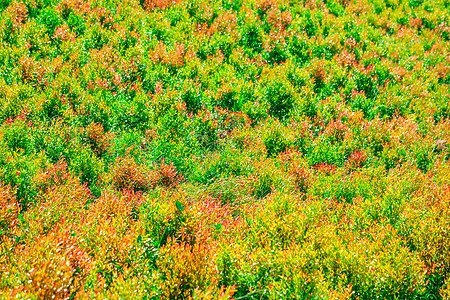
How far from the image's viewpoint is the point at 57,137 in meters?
5.61

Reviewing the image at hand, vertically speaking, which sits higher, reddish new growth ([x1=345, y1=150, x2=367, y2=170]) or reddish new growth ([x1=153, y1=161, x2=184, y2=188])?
reddish new growth ([x1=153, y1=161, x2=184, y2=188])

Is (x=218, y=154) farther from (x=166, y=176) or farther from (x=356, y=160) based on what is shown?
(x=356, y=160)


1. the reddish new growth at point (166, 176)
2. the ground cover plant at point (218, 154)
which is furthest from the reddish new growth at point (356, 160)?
the reddish new growth at point (166, 176)

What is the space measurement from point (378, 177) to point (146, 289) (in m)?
4.52

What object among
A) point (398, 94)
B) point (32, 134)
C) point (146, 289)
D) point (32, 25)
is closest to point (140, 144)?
point (32, 134)

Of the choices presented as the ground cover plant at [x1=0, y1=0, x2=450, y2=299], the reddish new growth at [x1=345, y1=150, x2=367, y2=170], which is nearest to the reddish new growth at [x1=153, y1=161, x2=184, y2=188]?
the ground cover plant at [x1=0, y1=0, x2=450, y2=299]

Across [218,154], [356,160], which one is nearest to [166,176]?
[218,154]

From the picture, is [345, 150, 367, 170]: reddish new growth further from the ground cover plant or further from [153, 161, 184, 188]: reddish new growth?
[153, 161, 184, 188]: reddish new growth

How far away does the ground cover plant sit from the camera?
413 centimetres

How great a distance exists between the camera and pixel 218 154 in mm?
6188

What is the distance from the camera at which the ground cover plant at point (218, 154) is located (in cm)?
413

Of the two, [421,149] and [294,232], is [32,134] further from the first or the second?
[421,149]

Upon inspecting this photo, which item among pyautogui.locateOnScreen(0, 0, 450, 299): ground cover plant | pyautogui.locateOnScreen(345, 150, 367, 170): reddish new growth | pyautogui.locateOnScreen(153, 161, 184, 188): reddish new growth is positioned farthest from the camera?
pyautogui.locateOnScreen(345, 150, 367, 170): reddish new growth

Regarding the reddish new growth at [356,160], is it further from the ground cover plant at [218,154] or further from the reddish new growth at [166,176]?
the reddish new growth at [166,176]
